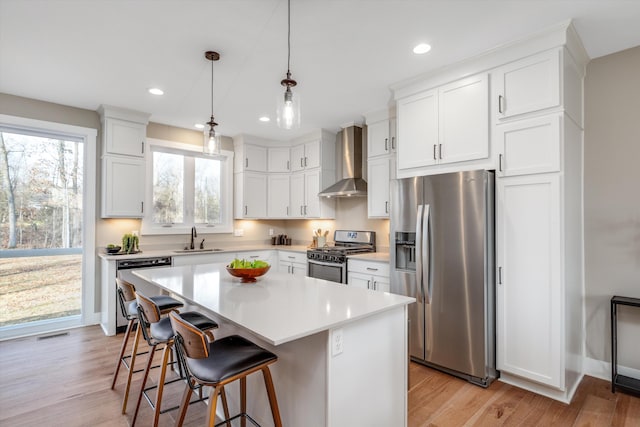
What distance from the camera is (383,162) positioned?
4.13 metres

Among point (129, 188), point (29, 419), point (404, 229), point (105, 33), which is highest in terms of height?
point (105, 33)

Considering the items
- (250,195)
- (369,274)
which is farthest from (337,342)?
(250,195)

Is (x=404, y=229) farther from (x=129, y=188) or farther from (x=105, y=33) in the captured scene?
(x=129, y=188)

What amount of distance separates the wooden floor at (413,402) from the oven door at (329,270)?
4.34 ft

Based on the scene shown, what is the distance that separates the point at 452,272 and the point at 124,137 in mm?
4086

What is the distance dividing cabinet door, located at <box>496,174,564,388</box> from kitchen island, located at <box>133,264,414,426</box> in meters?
1.21

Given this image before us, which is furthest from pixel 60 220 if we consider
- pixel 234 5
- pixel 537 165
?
pixel 537 165

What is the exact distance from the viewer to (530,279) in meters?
2.55

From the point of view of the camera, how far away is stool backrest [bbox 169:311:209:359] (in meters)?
1.41

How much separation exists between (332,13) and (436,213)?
176 cm

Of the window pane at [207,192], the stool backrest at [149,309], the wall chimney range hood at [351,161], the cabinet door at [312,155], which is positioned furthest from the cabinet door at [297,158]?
the stool backrest at [149,309]

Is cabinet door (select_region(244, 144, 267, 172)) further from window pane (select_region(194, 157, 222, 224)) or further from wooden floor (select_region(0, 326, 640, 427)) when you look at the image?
wooden floor (select_region(0, 326, 640, 427))

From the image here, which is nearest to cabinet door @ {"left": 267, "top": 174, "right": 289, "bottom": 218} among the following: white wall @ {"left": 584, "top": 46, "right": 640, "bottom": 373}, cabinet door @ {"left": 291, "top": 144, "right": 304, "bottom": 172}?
cabinet door @ {"left": 291, "top": 144, "right": 304, "bottom": 172}

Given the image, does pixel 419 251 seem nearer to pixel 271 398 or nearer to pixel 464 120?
pixel 464 120
